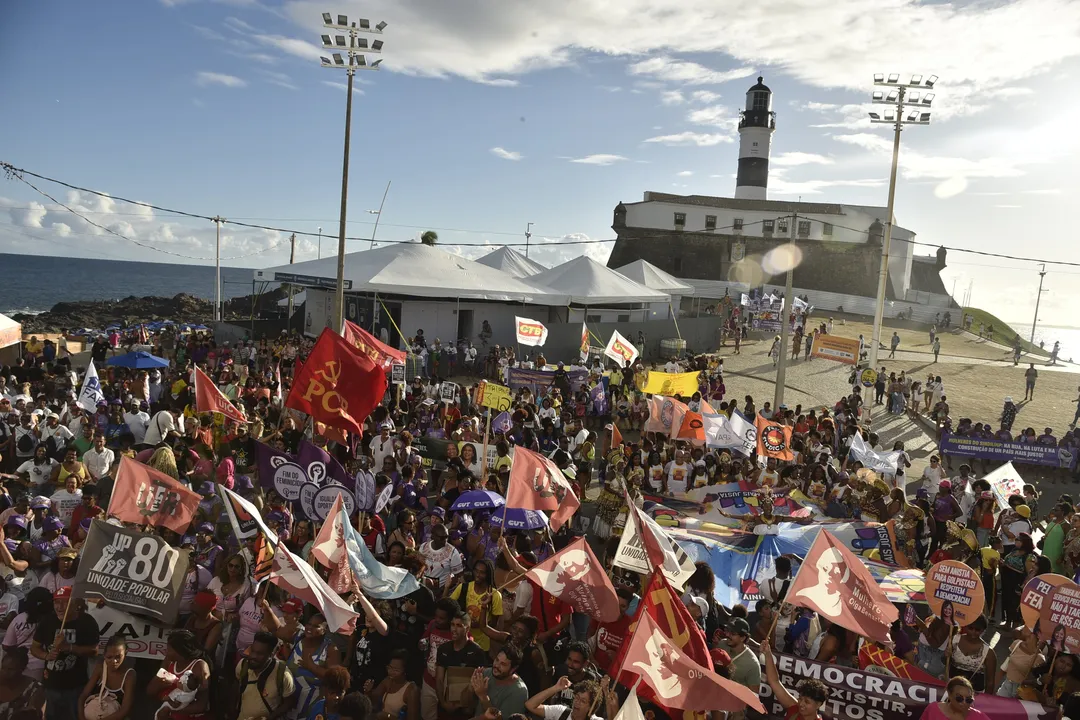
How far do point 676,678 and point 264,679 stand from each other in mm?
3094

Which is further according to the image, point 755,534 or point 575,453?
point 575,453

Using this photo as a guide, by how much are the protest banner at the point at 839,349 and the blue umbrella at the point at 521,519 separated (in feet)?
46.4

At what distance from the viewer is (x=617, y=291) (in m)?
31.8

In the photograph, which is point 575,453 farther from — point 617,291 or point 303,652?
point 617,291

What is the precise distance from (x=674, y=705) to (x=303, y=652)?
3.04 meters

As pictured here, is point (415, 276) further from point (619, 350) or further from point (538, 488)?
point (538, 488)

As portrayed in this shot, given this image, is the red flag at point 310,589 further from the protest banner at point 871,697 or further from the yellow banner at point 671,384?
the yellow banner at point 671,384

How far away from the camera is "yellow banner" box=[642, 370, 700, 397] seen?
16.7m

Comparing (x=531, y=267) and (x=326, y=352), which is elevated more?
(x=531, y=267)

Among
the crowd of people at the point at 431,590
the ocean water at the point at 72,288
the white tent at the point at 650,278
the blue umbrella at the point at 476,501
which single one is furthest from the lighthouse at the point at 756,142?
the blue umbrella at the point at 476,501

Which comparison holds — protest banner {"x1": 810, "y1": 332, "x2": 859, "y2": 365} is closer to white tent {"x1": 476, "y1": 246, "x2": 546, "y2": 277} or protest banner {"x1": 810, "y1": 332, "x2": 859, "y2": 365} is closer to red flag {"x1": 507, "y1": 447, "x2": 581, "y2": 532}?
red flag {"x1": 507, "y1": 447, "x2": 581, "y2": 532}

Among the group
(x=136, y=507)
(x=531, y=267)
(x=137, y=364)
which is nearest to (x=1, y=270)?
(x=531, y=267)

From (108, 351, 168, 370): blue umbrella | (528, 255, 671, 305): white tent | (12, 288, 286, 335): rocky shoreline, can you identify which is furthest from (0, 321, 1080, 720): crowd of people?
(12, 288, 286, 335): rocky shoreline

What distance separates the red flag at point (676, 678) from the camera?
5.13 m
